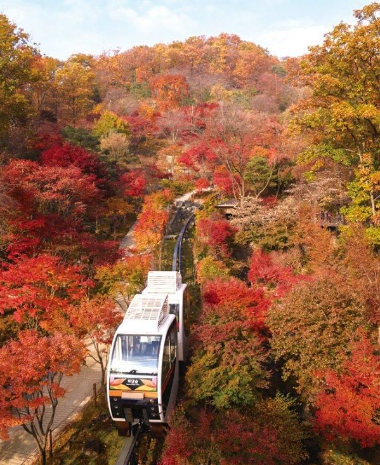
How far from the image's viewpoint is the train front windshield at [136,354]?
8984mm

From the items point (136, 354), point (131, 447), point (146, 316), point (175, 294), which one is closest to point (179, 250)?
point (175, 294)

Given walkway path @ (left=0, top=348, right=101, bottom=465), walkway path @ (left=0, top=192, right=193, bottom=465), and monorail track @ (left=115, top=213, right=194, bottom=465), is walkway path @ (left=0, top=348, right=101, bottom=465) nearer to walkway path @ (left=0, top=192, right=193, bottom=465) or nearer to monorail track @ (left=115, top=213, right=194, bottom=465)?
walkway path @ (left=0, top=192, right=193, bottom=465)

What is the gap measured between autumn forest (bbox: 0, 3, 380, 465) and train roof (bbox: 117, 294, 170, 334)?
3.82 ft

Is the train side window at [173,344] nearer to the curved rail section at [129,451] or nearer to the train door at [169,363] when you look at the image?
the train door at [169,363]

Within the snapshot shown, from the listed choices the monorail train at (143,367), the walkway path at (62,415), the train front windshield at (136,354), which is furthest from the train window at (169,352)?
the walkway path at (62,415)

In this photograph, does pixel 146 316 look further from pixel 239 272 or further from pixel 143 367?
pixel 239 272

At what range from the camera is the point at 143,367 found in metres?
8.99

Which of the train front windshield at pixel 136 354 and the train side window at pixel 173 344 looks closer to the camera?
the train front windshield at pixel 136 354

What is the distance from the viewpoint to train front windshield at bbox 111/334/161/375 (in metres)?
8.98

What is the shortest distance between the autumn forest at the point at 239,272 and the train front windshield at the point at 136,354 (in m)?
0.93

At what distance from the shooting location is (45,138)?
25.2 meters

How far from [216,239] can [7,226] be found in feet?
34.3

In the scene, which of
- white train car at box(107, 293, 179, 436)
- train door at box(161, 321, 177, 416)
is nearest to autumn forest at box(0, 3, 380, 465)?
train door at box(161, 321, 177, 416)

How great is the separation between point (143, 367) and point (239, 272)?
37.2 ft
